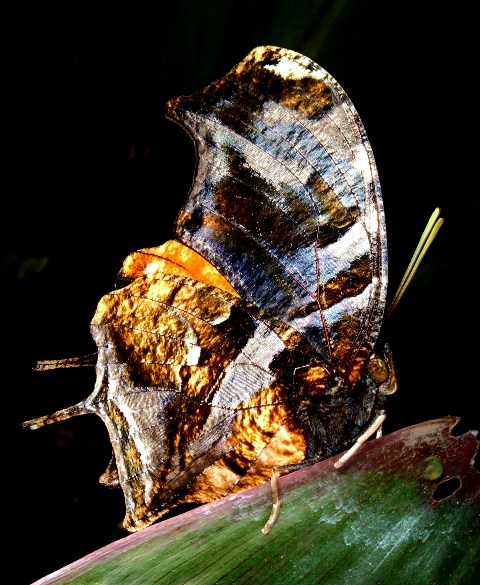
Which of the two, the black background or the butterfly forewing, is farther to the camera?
the black background

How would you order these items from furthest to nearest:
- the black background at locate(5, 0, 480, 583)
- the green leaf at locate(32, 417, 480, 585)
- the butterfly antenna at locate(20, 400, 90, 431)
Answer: the black background at locate(5, 0, 480, 583) < the butterfly antenna at locate(20, 400, 90, 431) < the green leaf at locate(32, 417, 480, 585)

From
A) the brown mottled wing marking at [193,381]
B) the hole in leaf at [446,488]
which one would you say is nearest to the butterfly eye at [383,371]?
the brown mottled wing marking at [193,381]

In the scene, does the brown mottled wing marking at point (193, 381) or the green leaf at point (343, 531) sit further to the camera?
the brown mottled wing marking at point (193, 381)

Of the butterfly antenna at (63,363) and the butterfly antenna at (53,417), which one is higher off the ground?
the butterfly antenna at (63,363)

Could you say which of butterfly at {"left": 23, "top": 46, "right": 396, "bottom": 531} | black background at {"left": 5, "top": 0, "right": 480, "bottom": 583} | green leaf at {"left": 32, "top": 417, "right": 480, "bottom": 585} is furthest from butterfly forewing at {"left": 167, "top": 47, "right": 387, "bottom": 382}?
black background at {"left": 5, "top": 0, "right": 480, "bottom": 583}

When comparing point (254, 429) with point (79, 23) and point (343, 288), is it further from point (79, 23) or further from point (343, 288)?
point (79, 23)

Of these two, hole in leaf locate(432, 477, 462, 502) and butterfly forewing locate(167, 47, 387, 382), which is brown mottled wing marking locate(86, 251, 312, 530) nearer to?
butterfly forewing locate(167, 47, 387, 382)

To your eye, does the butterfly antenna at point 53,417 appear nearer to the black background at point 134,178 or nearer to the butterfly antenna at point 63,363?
the butterfly antenna at point 63,363
